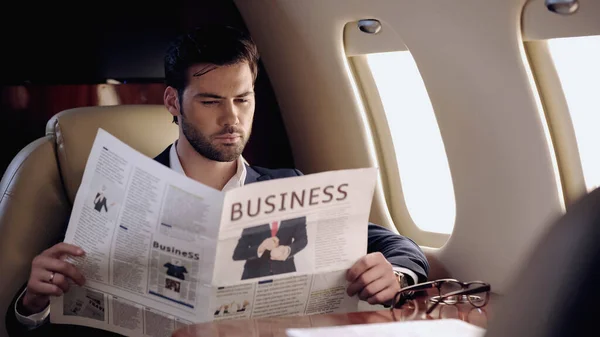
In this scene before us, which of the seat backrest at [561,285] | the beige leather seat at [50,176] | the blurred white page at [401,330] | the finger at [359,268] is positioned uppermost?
the beige leather seat at [50,176]

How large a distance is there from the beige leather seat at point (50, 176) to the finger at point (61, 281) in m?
0.39

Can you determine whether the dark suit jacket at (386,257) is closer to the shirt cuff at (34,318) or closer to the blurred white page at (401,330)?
the shirt cuff at (34,318)

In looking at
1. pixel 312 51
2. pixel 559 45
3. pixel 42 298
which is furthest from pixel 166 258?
pixel 312 51

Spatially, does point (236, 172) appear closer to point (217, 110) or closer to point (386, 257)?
point (217, 110)

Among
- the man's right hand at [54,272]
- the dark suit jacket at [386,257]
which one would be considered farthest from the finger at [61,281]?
the dark suit jacket at [386,257]

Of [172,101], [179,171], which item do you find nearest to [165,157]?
[179,171]

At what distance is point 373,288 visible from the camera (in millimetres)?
1526

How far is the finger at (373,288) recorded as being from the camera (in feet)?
4.99

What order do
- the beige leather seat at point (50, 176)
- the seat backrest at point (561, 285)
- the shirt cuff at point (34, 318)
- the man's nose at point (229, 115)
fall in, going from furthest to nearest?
the man's nose at point (229, 115)
the beige leather seat at point (50, 176)
the shirt cuff at point (34, 318)
the seat backrest at point (561, 285)

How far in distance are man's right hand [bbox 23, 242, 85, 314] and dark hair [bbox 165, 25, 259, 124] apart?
0.67 meters

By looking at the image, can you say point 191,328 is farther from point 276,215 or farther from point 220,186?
point 220,186

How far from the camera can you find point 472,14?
6.58 ft

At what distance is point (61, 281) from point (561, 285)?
3.89 ft

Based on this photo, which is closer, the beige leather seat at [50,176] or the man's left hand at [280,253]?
the man's left hand at [280,253]
